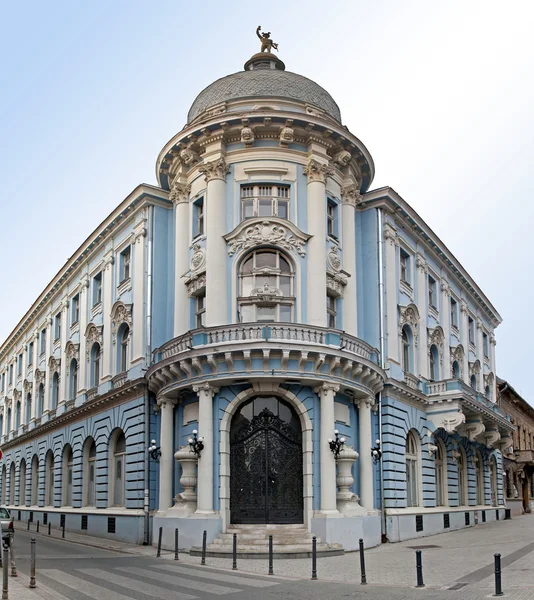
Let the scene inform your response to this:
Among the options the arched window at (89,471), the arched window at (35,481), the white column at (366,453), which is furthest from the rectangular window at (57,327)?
the white column at (366,453)

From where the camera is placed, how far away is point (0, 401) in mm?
64250

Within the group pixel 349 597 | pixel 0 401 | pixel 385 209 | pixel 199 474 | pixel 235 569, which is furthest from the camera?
pixel 0 401

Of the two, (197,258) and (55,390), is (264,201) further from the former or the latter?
(55,390)

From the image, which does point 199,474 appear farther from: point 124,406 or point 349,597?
point 349,597

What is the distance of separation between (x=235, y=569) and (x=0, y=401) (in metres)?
50.2

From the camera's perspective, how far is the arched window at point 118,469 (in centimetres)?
3194

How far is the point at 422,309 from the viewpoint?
35.6 m

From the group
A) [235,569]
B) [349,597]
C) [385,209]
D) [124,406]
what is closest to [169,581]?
[235,569]

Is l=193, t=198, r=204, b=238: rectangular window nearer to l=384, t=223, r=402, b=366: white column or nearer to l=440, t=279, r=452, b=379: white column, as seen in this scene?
l=384, t=223, r=402, b=366: white column

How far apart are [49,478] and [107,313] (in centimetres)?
1375

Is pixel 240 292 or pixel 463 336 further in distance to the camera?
pixel 463 336

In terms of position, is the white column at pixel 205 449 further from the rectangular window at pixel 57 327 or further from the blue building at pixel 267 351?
the rectangular window at pixel 57 327

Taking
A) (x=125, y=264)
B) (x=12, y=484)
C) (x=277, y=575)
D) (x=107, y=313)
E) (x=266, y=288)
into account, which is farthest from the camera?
(x=12, y=484)

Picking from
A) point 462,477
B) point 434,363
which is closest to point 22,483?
point 462,477
